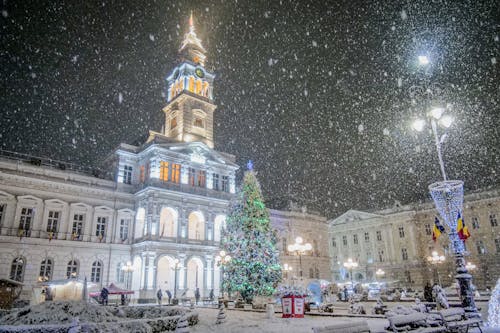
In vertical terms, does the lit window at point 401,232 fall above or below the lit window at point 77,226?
above

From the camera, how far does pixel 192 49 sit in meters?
50.5

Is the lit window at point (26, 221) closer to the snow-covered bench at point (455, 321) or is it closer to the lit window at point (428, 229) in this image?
the snow-covered bench at point (455, 321)

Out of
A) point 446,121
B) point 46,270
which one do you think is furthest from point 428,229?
point 46,270

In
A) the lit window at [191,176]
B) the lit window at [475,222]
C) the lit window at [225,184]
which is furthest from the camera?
the lit window at [475,222]

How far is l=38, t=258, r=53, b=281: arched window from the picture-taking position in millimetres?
31834

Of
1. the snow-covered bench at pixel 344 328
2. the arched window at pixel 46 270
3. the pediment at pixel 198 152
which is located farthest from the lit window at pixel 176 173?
the snow-covered bench at pixel 344 328

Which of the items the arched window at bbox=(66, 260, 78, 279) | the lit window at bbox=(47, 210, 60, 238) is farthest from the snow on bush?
the lit window at bbox=(47, 210, 60, 238)

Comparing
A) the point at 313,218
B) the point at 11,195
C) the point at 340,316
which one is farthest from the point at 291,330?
the point at 313,218

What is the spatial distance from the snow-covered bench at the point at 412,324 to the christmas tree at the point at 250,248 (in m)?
17.0

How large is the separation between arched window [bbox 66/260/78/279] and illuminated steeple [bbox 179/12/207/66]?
93.3 ft

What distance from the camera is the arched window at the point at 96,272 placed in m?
34.7

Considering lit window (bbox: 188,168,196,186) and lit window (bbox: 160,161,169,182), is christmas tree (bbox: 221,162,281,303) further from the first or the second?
lit window (bbox: 188,168,196,186)

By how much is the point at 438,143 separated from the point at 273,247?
621 inches

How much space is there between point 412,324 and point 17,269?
32.1 meters
